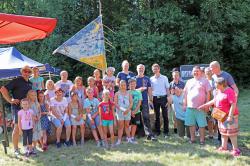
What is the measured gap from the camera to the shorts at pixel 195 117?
718cm

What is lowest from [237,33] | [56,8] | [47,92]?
[47,92]

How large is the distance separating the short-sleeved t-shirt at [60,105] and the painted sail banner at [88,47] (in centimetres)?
245

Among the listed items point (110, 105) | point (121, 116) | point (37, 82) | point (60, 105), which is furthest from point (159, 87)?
point (37, 82)

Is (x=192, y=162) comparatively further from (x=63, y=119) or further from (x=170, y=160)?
(x=63, y=119)

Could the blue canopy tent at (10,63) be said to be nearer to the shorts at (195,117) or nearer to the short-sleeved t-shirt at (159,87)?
the short-sleeved t-shirt at (159,87)

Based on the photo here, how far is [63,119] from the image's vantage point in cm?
757

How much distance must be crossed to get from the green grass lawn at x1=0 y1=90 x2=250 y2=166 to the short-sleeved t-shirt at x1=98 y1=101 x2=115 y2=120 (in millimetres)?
645

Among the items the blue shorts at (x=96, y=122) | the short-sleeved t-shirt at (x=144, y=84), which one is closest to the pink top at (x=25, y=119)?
the blue shorts at (x=96, y=122)

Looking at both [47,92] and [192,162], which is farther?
[47,92]

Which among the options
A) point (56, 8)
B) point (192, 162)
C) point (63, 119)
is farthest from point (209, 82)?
point (56, 8)

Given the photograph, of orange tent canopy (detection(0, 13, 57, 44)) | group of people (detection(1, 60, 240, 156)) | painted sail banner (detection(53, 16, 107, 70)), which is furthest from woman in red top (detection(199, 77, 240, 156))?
painted sail banner (detection(53, 16, 107, 70))

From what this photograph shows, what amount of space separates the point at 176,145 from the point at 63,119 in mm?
2382

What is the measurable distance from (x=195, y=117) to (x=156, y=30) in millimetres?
9941

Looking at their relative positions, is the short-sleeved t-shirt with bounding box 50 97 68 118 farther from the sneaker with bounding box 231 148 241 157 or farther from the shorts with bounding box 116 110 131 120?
the sneaker with bounding box 231 148 241 157
